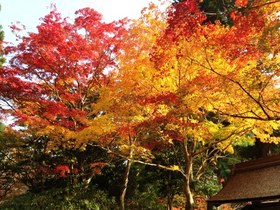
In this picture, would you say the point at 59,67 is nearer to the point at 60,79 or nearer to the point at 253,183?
the point at 60,79

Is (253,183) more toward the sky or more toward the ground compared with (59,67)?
more toward the ground

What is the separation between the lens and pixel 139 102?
10.1 meters

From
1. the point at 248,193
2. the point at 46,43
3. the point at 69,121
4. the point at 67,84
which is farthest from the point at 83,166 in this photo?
the point at 248,193

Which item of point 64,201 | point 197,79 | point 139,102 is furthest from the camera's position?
point 64,201

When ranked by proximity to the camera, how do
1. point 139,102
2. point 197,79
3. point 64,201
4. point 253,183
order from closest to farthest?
point 253,183, point 197,79, point 139,102, point 64,201

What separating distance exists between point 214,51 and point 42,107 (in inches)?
318

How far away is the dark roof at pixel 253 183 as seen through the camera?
820cm

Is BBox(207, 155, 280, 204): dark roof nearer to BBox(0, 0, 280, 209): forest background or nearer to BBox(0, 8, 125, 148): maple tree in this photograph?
BBox(0, 0, 280, 209): forest background

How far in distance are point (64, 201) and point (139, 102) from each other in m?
5.27

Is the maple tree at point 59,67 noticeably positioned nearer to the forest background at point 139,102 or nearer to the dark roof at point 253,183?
the forest background at point 139,102

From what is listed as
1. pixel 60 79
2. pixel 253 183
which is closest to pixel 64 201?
pixel 60 79

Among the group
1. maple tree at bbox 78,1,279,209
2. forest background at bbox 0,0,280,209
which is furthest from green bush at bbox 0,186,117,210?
maple tree at bbox 78,1,279,209

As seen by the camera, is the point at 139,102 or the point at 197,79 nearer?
the point at 197,79

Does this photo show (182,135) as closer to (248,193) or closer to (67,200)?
Answer: (248,193)
